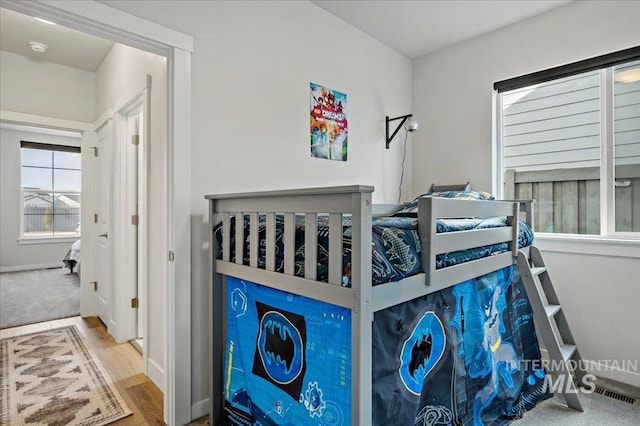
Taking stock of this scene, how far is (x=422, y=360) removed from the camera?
1418 millimetres

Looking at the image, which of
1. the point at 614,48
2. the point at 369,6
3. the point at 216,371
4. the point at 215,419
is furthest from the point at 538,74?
the point at 215,419

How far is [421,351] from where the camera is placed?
4.64 feet

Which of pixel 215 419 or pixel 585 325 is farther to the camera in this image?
pixel 585 325

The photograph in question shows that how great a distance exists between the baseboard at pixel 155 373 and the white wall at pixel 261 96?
44 centimetres

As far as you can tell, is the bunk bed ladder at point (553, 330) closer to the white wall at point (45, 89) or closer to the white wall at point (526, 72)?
the white wall at point (526, 72)

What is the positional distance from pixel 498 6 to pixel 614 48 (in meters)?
0.79

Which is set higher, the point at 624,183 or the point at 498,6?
the point at 498,6

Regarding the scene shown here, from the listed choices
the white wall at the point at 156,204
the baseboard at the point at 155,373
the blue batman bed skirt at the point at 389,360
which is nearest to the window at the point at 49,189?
the white wall at the point at 156,204

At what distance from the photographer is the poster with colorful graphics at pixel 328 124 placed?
97.5 inches

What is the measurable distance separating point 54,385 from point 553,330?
10.5 feet

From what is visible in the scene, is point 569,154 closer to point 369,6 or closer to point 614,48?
point 614,48

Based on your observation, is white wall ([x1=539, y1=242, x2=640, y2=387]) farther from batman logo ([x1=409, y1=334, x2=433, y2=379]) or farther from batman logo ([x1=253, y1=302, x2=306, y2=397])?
batman logo ([x1=253, y1=302, x2=306, y2=397])

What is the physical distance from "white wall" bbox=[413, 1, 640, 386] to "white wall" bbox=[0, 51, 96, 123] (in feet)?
11.1

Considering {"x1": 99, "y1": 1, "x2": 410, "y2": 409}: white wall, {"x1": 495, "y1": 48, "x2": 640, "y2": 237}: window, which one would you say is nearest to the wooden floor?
{"x1": 99, "y1": 1, "x2": 410, "y2": 409}: white wall
